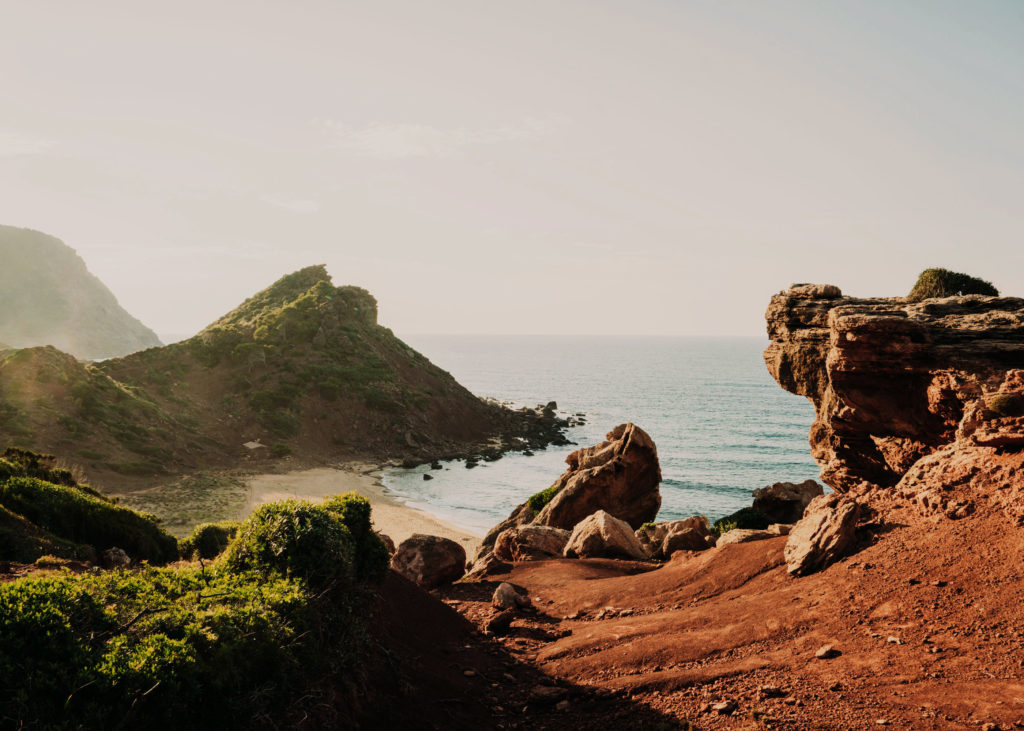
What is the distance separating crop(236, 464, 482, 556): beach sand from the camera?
46.0 m

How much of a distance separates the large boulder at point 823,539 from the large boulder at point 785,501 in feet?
49.4

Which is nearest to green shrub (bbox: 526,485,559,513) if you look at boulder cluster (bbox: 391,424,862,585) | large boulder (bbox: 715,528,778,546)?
boulder cluster (bbox: 391,424,862,585)

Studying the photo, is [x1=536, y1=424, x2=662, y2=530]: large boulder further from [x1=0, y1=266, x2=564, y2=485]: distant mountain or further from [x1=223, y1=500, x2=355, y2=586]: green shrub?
[x1=0, y1=266, x2=564, y2=485]: distant mountain

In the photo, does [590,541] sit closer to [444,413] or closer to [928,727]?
[928,727]

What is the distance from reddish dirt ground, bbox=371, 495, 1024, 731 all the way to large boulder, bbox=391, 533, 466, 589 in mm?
4714

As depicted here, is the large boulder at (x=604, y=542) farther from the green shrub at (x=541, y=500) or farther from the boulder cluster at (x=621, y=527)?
the green shrub at (x=541, y=500)

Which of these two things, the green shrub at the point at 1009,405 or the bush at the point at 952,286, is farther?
the bush at the point at 952,286

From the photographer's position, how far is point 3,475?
73.9 ft

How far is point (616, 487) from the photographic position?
3181cm

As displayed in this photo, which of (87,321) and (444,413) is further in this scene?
(87,321)

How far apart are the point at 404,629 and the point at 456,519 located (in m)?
38.5

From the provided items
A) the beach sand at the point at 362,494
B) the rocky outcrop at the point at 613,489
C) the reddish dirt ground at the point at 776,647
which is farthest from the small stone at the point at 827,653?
the beach sand at the point at 362,494

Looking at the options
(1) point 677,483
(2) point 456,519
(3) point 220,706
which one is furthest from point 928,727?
(1) point 677,483

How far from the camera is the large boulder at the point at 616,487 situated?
31.3m
